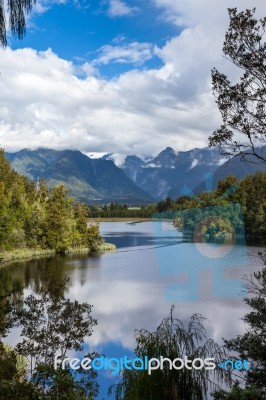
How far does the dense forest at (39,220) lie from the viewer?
43531 millimetres

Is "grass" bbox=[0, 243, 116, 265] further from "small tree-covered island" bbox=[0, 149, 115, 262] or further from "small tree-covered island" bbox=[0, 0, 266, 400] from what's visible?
"small tree-covered island" bbox=[0, 0, 266, 400]

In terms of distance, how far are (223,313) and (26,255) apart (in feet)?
99.4

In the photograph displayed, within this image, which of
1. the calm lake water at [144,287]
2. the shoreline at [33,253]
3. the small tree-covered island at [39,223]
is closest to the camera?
the calm lake water at [144,287]

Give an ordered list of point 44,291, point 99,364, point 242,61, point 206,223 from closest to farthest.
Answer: point 242,61
point 44,291
point 99,364
point 206,223

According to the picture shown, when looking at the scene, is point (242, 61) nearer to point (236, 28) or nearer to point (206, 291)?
point (236, 28)

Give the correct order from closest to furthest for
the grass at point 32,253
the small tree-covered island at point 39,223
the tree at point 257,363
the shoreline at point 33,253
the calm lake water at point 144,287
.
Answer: the tree at point 257,363
the calm lake water at point 144,287
the shoreline at point 33,253
the grass at point 32,253
the small tree-covered island at point 39,223

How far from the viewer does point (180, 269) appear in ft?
122

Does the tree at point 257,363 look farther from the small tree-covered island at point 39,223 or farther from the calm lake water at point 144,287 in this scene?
the small tree-covered island at point 39,223

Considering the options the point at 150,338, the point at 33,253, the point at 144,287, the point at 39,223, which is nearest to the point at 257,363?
the point at 150,338

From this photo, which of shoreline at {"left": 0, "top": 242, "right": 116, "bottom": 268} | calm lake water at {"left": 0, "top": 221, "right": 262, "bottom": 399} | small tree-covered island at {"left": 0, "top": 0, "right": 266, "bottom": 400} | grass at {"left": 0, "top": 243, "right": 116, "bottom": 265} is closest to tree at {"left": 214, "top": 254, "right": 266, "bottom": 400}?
small tree-covered island at {"left": 0, "top": 0, "right": 266, "bottom": 400}

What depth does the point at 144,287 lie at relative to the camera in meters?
29.7

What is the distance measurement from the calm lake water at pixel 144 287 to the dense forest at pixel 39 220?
506 cm

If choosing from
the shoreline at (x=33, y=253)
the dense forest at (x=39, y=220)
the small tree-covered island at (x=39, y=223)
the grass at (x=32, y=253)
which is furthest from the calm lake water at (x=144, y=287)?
the dense forest at (x=39, y=220)

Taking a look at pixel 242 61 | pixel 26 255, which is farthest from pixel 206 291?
pixel 26 255
